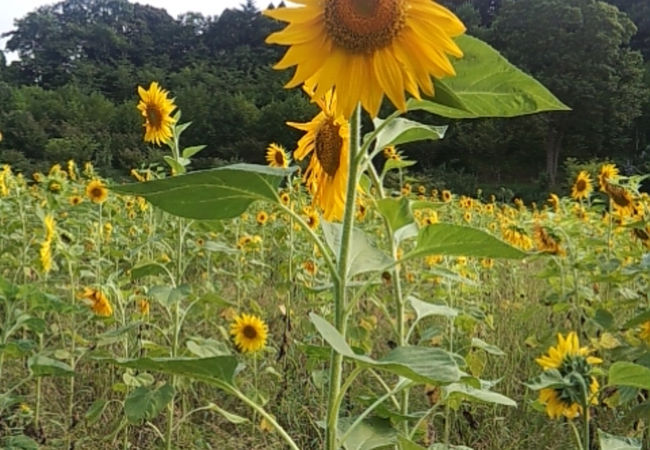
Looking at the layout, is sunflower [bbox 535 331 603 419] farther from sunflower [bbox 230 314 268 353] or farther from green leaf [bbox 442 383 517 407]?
sunflower [bbox 230 314 268 353]

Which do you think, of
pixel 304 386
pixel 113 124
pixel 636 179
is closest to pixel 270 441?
pixel 304 386

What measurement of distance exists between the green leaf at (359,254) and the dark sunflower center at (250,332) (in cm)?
117

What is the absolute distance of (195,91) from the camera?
11.4 m

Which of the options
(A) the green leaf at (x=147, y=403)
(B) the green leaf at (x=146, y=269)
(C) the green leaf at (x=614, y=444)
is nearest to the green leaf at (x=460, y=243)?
(C) the green leaf at (x=614, y=444)

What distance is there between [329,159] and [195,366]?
0.80ft

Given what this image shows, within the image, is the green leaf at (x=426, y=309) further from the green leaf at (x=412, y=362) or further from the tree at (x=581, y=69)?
the tree at (x=581, y=69)

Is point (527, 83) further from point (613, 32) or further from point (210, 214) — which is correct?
point (613, 32)

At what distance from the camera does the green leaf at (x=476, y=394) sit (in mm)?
703

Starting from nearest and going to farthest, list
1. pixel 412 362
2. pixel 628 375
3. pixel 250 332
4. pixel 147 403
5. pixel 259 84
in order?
pixel 412 362 < pixel 628 375 < pixel 147 403 < pixel 250 332 < pixel 259 84

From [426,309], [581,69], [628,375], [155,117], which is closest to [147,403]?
[426,309]

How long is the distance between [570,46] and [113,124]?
31.5 ft

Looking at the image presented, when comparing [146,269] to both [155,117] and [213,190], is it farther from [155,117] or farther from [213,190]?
[213,190]

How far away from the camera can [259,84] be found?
41.0 ft

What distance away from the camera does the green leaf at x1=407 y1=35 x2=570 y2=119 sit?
57 centimetres
